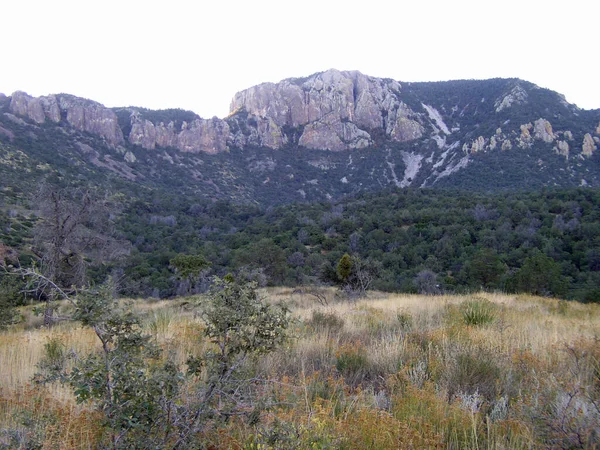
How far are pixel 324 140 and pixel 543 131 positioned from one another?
49.4 metres

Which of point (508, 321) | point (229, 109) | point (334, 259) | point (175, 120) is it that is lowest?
point (334, 259)

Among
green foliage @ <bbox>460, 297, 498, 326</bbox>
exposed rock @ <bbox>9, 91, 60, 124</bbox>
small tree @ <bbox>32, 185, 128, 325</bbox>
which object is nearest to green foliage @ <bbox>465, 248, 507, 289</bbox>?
green foliage @ <bbox>460, 297, 498, 326</bbox>

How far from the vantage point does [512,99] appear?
3332 inches

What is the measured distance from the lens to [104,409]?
171cm

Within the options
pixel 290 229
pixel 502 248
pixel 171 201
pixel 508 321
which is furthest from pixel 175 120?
pixel 508 321

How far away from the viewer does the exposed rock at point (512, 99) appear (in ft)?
275

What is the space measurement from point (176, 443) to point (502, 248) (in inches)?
1401

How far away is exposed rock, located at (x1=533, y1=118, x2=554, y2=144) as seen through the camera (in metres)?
74.2

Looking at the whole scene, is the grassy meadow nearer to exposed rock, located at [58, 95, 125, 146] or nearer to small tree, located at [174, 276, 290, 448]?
small tree, located at [174, 276, 290, 448]

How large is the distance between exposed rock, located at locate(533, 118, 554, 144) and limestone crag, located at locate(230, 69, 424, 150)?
2580cm

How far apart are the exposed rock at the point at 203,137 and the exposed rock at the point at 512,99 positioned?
67260mm

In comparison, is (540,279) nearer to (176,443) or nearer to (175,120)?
(176,443)

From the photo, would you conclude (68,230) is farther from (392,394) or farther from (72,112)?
(72,112)

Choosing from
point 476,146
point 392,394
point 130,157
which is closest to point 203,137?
point 130,157
